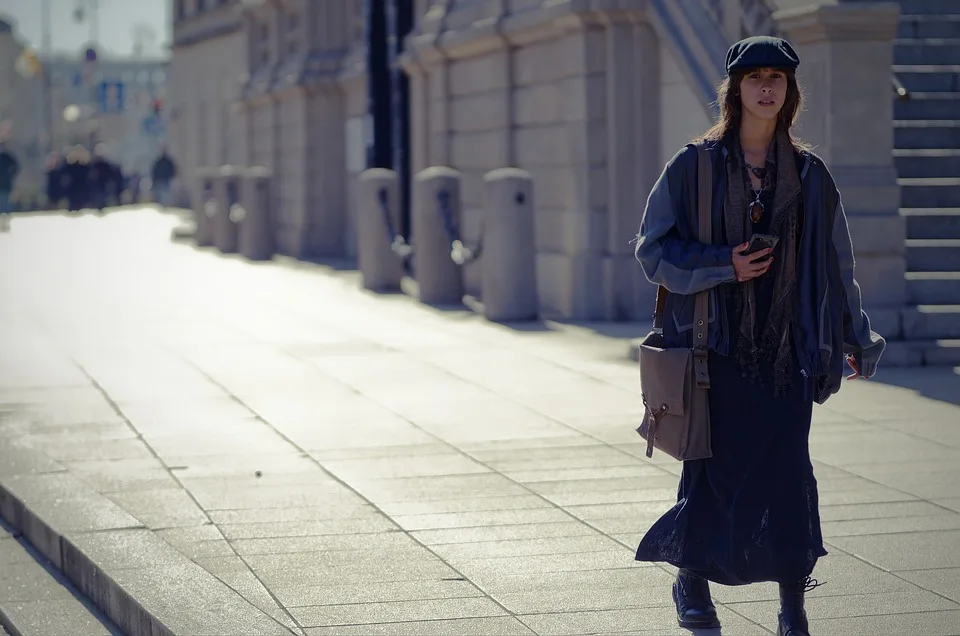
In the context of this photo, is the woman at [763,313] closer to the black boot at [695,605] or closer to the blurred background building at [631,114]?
the black boot at [695,605]

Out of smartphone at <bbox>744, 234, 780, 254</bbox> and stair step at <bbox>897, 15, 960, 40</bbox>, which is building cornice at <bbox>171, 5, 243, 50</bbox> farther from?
smartphone at <bbox>744, 234, 780, 254</bbox>

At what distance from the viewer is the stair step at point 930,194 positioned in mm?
12797

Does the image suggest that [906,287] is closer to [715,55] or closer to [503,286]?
[715,55]

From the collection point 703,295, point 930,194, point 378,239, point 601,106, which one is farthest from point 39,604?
point 378,239

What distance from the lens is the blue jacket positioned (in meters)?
4.79

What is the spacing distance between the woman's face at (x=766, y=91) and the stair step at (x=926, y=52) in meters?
9.89

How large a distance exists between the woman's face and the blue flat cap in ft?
0.09

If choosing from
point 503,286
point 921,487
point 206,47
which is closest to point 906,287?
point 503,286

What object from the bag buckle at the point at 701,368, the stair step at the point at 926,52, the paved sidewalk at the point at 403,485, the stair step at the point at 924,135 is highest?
the stair step at the point at 926,52

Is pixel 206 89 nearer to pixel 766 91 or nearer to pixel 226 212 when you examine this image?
pixel 226 212

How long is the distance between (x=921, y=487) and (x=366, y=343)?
21.3 ft

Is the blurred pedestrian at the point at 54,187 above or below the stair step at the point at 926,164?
below

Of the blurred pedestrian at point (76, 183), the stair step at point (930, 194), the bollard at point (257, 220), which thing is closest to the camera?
the stair step at point (930, 194)

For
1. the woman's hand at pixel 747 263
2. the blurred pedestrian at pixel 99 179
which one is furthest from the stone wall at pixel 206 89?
the woman's hand at pixel 747 263
